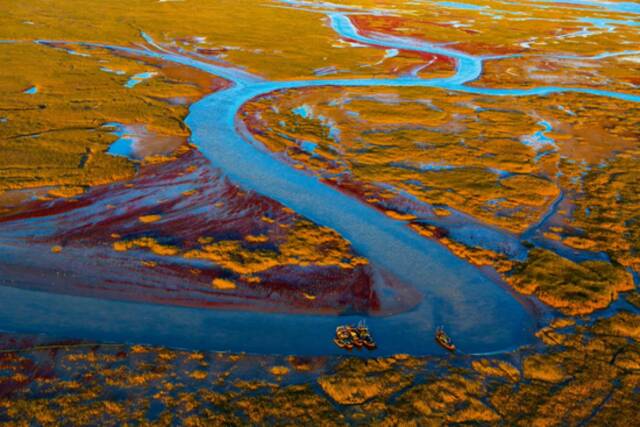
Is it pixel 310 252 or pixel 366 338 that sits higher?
pixel 310 252

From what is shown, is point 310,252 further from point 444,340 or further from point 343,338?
point 444,340

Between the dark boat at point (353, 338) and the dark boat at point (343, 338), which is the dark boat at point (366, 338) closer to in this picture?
the dark boat at point (353, 338)

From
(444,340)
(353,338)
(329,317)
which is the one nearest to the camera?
(353,338)

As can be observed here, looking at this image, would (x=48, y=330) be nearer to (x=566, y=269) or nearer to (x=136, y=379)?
(x=136, y=379)

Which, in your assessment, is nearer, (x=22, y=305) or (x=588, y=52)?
(x=22, y=305)

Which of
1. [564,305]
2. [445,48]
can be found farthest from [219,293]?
[445,48]

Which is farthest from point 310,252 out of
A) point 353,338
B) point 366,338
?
point 366,338

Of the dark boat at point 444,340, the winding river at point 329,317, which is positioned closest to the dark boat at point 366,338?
the winding river at point 329,317
